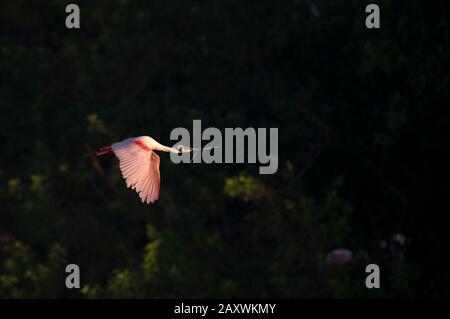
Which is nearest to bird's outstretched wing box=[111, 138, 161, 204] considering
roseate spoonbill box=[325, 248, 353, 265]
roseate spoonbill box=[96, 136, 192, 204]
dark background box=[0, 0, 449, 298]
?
roseate spoonbill box=[96, 136, 192, 204]

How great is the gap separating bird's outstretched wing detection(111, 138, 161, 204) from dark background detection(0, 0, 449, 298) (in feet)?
17.1

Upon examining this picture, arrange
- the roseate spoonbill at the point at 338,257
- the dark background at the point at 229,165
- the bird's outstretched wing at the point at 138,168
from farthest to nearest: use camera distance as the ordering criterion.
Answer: the roseate spoonbill at the point at 338,257 < the dark background at the point at 229,165 < the bird's outstretched wing at the point at 138,168

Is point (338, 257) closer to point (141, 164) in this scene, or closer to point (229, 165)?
point (229, 165)

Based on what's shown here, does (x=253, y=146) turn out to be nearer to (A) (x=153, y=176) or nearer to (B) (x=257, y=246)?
(B) (x=257, y=246)

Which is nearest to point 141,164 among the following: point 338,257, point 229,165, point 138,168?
point 138,168

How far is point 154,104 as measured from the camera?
20859mm

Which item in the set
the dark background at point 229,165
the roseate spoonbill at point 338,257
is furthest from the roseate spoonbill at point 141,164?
the roseate spoonbill at point 338,257

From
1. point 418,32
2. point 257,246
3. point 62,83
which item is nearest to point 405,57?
point 418,32

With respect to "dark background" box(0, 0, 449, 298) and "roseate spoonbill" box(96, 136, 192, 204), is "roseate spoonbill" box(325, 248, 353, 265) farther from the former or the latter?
"roseate spoonbill" box(96, 136, 192, 204)

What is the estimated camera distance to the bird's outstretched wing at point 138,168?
12625 millimetres

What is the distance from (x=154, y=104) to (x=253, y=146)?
7.60ft

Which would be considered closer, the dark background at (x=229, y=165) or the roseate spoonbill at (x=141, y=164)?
the roseate spoonbill at (x=141, y=164)

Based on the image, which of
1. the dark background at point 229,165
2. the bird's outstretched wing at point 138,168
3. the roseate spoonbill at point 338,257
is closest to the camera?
the bird's outstretched wing at point 138,168

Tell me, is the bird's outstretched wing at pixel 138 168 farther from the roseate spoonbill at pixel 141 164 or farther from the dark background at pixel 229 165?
the dark background at pixel 229 165
